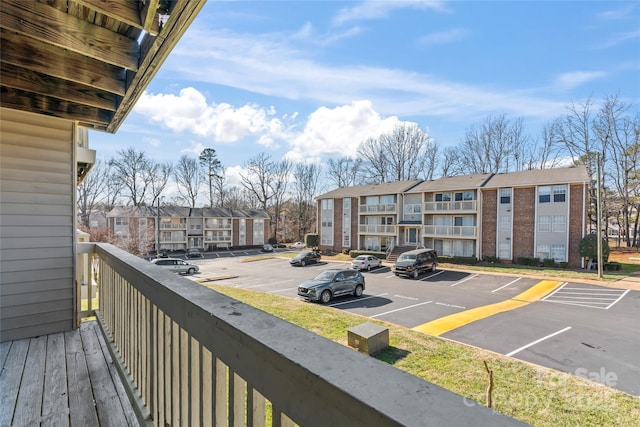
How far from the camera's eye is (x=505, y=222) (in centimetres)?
2262

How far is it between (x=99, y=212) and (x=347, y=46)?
39383 millimetres

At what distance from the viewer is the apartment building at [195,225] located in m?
33.0

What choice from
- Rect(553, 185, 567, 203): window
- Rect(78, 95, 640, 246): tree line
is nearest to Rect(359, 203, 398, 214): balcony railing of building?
Rect(553, 185, 567, 203): window

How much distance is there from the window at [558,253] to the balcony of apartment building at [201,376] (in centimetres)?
2478

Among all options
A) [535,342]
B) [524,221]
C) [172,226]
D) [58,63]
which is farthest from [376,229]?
[58,63]

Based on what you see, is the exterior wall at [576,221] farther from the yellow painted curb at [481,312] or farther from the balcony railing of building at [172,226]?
the balcony railing of building at [172,226]

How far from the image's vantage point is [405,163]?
39.2 m

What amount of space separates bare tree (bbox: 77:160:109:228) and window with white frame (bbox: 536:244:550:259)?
3813 centimetres

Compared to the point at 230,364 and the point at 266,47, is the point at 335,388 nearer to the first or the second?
the point at 230,364

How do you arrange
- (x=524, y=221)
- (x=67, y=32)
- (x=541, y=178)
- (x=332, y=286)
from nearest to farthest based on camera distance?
(x=67, y=32) → (x=332, y=286) → (x=541, y=178) → (x=524, y=221)

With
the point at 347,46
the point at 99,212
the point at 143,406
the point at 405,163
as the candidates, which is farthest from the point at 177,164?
the point at 143,406

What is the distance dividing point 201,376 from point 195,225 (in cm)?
3929

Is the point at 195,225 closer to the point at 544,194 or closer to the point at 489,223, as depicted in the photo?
the point at 489,223

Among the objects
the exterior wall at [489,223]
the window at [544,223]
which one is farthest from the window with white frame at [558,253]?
the exterior wall at [489,223]
